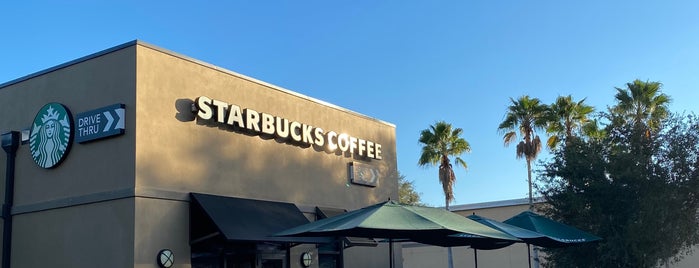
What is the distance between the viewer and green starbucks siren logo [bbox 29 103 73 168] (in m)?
11.7

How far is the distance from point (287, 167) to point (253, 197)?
1.31 metres

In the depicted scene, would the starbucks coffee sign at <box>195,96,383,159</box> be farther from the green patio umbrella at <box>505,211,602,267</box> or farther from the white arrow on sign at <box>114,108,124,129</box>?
the green patio umbrella at <box>505,211,602,267</box>

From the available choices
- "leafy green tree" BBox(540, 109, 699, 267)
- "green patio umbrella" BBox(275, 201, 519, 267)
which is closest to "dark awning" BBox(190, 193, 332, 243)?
"green patio umbrella" BBox(275, 201, 519, 267)

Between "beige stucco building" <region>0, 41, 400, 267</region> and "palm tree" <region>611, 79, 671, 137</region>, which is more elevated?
"palm tree" <region>611, 79, 671, 137</region>

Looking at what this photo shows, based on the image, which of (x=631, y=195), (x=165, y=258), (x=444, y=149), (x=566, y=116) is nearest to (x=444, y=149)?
(x=444, y=149)

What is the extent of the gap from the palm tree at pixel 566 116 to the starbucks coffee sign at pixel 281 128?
10.6m

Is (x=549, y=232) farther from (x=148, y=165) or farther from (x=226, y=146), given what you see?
(x=148, y=165)

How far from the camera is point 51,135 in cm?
1193

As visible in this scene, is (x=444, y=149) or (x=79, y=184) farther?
(x=444, y=149)

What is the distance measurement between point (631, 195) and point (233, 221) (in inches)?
350

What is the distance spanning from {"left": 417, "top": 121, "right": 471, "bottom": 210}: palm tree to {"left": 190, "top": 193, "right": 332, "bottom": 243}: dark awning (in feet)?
53.1

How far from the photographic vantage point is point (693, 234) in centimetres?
1509

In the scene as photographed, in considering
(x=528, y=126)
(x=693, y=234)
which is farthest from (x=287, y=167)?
(x=528, y=126)

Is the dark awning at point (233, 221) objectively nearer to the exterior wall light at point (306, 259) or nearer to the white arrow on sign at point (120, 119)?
the exterior wall light at point (306, 259)
